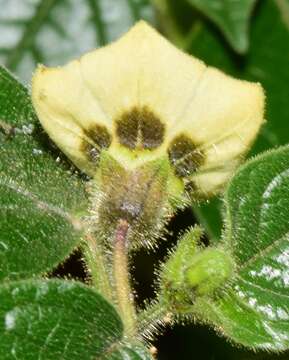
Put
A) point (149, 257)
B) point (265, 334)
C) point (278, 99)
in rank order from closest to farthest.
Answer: point (265, 334) → point (149, 257) → point (278, 99)

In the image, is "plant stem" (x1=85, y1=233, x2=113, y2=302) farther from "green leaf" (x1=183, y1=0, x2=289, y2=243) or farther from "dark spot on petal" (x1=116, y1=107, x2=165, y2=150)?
"green leaf" (x1=183, y1=0, x2=289, y2=243)

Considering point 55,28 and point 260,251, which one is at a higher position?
point 260,251

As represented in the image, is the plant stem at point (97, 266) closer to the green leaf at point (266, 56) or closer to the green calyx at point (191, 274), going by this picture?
the green calyx at point (191, 274)

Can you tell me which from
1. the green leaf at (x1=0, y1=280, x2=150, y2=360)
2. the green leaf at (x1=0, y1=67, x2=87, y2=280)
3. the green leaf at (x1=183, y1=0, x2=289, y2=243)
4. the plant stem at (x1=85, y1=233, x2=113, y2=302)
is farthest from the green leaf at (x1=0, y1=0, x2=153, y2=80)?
the green leaf at (x1=0, y1=280, x2=150, y2=360)

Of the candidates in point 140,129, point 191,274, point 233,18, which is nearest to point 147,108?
point 140,129

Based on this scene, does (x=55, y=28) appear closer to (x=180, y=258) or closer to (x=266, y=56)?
(x=266, y=56)

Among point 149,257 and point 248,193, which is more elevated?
point 248,193

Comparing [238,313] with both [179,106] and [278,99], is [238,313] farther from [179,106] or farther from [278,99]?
[278,99]

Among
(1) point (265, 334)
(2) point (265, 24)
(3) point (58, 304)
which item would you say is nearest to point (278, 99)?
(2) point (265, 24)
